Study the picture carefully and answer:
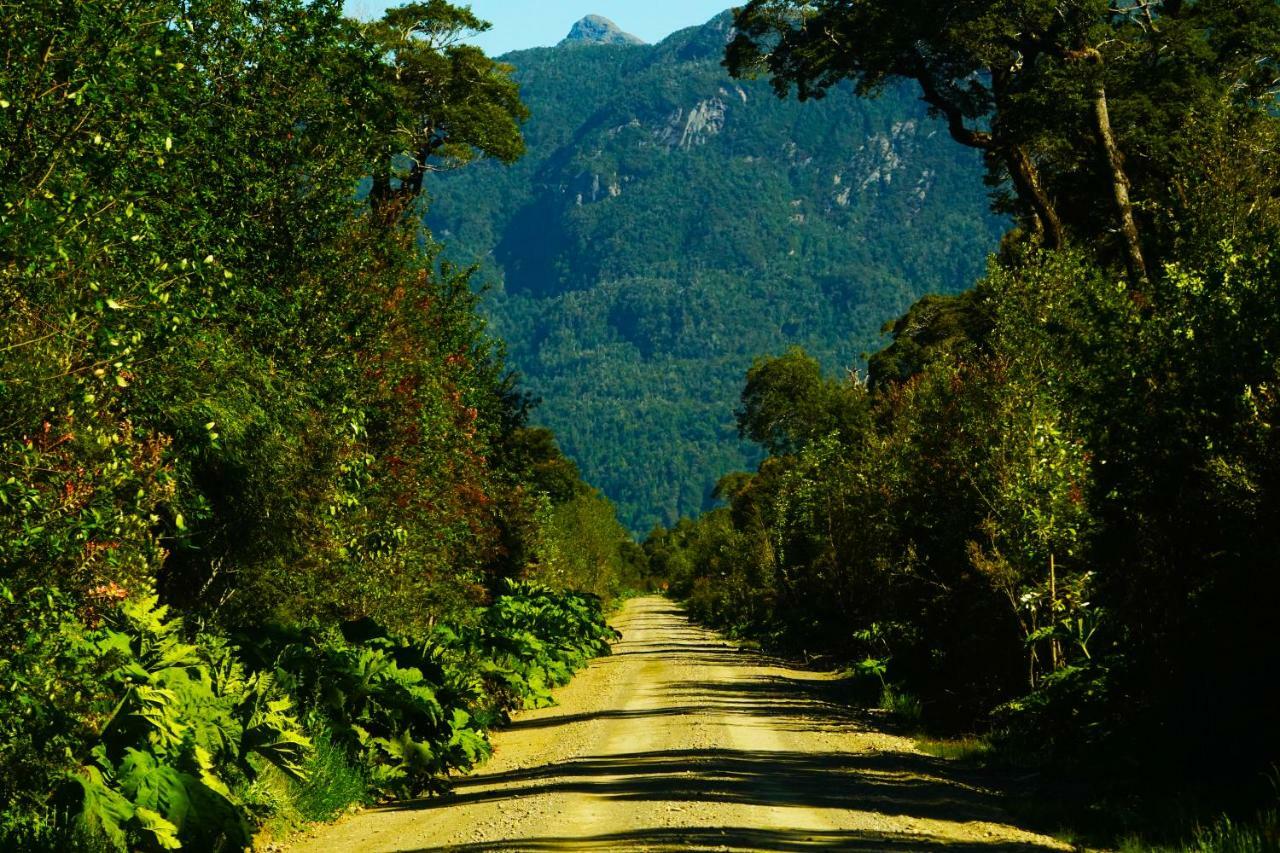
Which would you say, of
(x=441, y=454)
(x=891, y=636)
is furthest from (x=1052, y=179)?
(x=441, y=454)

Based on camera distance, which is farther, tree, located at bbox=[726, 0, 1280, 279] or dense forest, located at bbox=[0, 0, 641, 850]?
tree, located at bbox=[726, 0, 1280, 279]

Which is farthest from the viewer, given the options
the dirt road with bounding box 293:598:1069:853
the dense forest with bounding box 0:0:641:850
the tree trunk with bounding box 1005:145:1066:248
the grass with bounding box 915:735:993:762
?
the tree trunk with bounding box 1005:145:1066:248

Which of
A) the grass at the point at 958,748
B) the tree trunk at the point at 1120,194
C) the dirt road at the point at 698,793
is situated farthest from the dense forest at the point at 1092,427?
the dirt road at the point at 698,793

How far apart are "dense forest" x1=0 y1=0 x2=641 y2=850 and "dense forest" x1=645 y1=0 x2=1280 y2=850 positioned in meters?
7.79

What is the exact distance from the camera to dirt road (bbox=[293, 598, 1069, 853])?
32.9ft

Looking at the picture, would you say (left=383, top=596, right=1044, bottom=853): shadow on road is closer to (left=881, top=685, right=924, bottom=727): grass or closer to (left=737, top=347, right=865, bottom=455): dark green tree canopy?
(left=881, top=685, right=924, bottom=727): grass

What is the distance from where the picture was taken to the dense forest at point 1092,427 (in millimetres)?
10969

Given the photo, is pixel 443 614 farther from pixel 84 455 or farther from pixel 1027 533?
pixel 84 455

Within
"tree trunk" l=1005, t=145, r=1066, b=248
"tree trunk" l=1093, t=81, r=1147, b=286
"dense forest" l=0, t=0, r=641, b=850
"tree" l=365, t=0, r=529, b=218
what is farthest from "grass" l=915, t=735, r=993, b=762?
"tree" l=365, t=0, r=529, b=218

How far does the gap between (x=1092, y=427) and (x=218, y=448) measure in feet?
29.2

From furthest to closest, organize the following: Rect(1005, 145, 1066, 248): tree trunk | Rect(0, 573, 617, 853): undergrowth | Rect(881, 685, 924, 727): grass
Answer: Rect(1005, 145, 1066, 248): tree trunk
Rect(881, 685, 924, 727): grass
Rect(0, 573, 617, 853): undergrowth

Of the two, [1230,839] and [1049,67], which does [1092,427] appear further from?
[1049,67]

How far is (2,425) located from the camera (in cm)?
775

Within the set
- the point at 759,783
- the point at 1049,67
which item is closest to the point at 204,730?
the point at 759,783
